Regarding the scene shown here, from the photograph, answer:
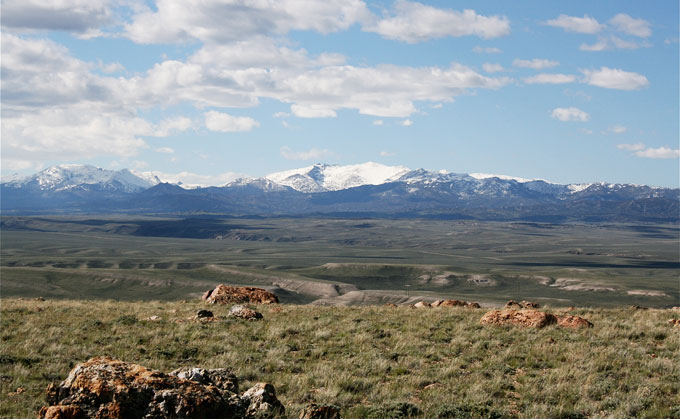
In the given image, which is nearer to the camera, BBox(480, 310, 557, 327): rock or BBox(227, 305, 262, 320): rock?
BBox(480, 310, 557, 327): rock

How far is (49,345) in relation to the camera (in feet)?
54.7

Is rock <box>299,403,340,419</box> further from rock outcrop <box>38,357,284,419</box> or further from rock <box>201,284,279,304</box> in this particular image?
rock <box>201,284,279,304</box>

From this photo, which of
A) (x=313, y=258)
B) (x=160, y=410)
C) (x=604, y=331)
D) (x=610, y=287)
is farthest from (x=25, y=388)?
(x=313, y=258)

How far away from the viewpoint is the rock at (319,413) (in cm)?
1003

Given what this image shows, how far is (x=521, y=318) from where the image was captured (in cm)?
2122

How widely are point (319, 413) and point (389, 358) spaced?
6279 millimetres

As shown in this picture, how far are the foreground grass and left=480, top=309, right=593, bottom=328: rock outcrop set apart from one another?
66 cm

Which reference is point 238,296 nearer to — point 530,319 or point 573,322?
point 530,319

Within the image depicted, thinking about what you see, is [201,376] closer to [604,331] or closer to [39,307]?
[604,331]

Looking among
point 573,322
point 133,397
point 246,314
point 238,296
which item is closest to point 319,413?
point 133,397

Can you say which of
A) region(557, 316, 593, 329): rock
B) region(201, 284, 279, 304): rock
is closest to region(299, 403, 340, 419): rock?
region(557, 316, 593, 329): rock

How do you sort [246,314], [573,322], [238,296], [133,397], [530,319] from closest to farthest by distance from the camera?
[133,397] → [573,322] → [530,319] → [246,314] → [238,296]

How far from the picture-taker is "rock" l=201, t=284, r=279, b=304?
100ft

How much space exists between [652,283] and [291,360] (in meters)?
135
